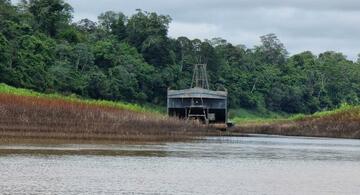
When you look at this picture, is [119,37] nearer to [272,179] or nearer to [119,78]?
[119,78]

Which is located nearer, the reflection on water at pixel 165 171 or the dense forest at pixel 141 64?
the reflection on water at pixel 165 171

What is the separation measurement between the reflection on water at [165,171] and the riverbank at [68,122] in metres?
4.47

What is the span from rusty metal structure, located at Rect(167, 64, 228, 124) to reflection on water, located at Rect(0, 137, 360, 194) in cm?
4414

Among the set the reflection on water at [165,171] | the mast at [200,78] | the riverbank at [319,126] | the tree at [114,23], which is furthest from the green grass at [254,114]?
the reflection on water at [165,171]

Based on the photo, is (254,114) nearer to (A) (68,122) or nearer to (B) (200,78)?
(B) (200,78)

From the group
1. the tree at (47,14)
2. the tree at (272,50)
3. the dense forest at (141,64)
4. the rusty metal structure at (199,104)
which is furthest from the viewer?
the tree at (272,50)

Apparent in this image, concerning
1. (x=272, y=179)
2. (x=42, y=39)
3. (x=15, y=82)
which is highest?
(x=42, y=39)

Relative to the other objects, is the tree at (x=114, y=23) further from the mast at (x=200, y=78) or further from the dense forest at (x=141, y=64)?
the mast at (x=200, y=78)

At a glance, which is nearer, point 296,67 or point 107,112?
point 107,112

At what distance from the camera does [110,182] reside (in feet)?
91.4

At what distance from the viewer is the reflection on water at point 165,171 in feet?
87.9

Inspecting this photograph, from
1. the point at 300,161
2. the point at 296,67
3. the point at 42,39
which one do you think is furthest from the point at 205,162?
the point at 296,67

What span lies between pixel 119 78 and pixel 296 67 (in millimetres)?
61770

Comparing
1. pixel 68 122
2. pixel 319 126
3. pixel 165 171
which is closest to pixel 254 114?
pixel 319 126
